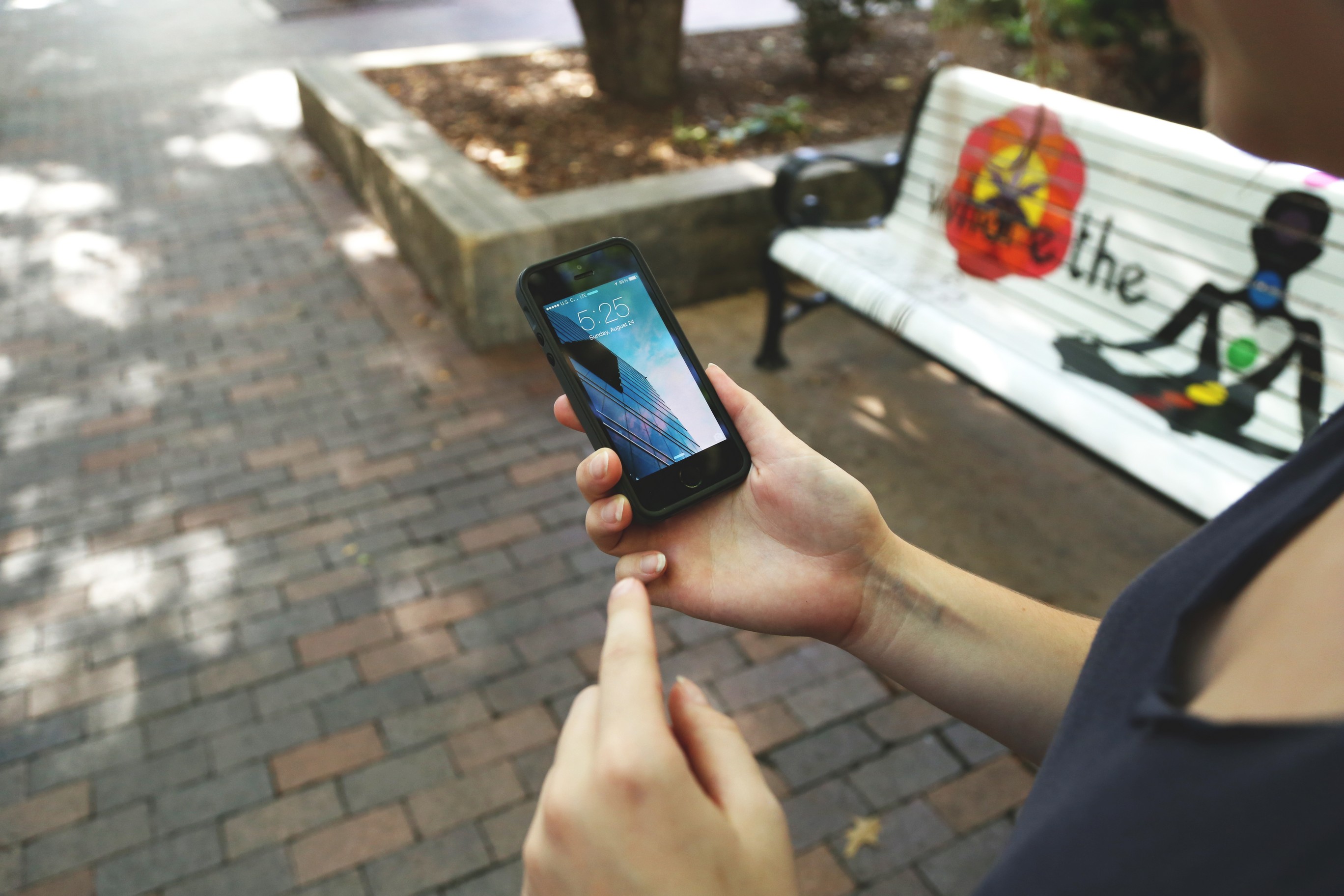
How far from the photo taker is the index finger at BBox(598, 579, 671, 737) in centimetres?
89

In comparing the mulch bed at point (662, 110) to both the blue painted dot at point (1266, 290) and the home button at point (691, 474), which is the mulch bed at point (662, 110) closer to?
the blue painted dot at point (1266, 290)

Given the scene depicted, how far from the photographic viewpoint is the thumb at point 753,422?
1680 millimetres

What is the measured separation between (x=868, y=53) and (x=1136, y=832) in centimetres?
910

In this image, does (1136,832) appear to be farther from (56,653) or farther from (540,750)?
(56,653)

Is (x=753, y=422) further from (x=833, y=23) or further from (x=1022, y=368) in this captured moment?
(x=833, y=23)

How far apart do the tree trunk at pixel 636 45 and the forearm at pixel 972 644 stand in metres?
5.92

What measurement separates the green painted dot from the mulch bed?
140 inches

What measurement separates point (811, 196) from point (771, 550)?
3.26 meters

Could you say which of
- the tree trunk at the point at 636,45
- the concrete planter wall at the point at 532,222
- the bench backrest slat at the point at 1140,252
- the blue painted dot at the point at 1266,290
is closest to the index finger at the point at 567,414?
the bench backrest slat at the point at 1140,252

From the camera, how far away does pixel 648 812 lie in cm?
84

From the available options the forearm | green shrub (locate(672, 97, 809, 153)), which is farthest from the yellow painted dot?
green shrub (locate(672, 97, 809, 153))

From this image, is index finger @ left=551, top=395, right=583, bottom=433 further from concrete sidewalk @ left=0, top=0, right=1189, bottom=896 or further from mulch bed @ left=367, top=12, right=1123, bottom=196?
mulch bed @ left=367, top=12, right=1123, bottom=196

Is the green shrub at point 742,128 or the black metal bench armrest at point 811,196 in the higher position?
the black metal bench armrest at point 811,196

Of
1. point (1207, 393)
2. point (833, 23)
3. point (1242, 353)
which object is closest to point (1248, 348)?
point (1242, 353)
